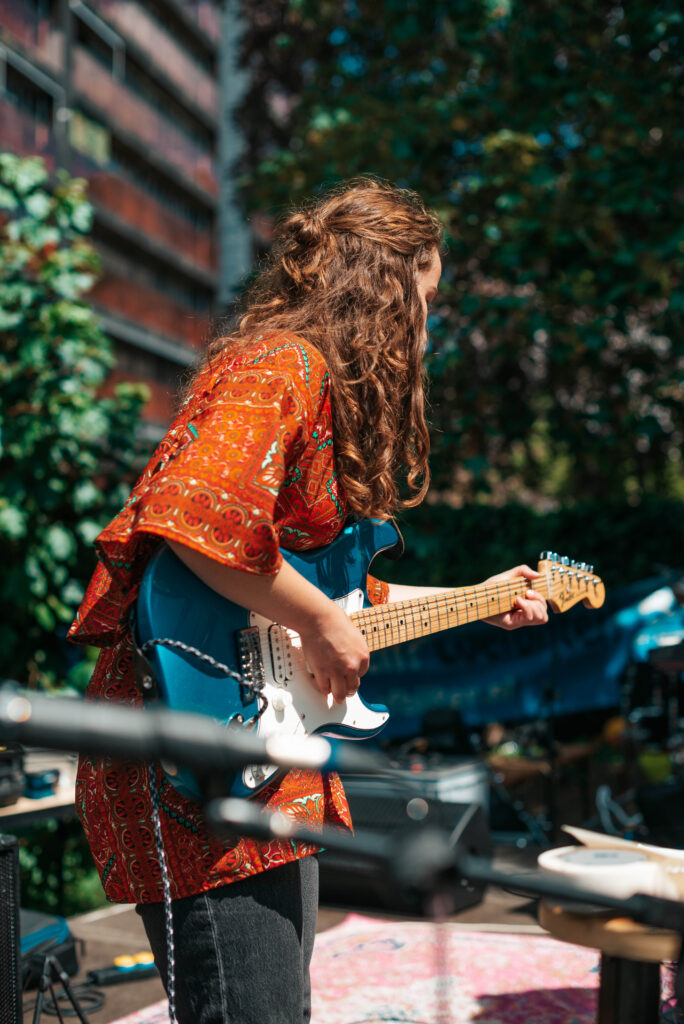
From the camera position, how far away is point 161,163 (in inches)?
1037

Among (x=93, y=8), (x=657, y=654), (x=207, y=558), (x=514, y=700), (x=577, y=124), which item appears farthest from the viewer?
(x=93, y=8)

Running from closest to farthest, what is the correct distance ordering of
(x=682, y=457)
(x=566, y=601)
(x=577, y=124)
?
(x=566, y=601) < (x=577, y=124) < (x=682, y=457)

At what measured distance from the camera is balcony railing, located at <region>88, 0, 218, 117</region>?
23250 millimetres

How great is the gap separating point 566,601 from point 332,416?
39.5 inches

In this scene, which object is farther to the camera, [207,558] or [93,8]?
[93,8]

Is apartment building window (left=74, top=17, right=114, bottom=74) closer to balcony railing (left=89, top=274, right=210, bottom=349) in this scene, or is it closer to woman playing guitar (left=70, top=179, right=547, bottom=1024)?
balcony railing (left=89, top=274, right=210, bottom=349)

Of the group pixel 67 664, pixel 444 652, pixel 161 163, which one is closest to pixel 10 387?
pixel 67 664

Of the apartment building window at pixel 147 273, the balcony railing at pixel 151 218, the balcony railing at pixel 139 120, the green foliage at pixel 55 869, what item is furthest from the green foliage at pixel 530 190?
the balcony railing at pixel 139 120

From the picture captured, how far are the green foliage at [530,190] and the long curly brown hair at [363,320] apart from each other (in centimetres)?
349

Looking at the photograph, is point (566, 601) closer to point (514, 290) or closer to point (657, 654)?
A: point (657, 654)

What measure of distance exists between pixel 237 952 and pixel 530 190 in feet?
19.1

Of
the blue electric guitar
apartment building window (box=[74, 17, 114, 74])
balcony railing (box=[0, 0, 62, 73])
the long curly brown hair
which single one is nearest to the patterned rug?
the blue electric guitar

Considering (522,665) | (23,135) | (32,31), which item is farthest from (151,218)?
(522,665)

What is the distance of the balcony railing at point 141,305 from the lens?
23.5m
